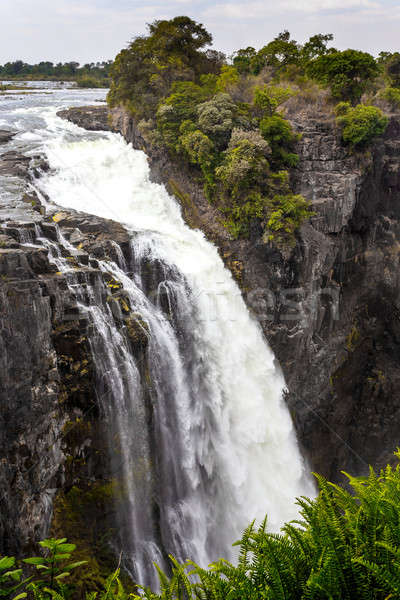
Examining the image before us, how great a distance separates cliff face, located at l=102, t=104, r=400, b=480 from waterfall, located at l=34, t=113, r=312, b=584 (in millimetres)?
1406

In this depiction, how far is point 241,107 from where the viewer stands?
78.9 ft

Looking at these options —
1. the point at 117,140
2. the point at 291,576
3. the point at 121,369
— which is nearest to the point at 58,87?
the point at 117,140

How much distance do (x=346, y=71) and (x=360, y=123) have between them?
4.25m

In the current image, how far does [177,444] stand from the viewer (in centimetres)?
1548

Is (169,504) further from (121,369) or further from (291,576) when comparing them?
(291,576)

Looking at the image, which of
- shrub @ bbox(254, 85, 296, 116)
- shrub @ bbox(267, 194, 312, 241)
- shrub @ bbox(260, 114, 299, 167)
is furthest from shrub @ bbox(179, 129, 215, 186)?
shrub @ bbox(254, 85, 296, 116)

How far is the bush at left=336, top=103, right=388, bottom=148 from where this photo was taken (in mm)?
22531

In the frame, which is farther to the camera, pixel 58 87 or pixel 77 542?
pixel 58 87

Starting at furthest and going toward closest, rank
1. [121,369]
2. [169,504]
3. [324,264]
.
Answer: [324,264]
[169,504]
[121,369]

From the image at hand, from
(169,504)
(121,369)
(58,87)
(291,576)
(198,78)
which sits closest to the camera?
(291,576)

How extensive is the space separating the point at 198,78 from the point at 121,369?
2344 cm

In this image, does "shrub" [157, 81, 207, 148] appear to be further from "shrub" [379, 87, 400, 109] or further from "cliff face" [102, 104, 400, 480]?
"shrub" [379, 87, 400, 109]

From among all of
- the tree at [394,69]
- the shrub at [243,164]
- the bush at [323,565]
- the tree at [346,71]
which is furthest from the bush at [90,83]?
the bush at [323,565]

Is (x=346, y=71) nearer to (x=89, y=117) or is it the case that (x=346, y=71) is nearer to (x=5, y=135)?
(x=89, y=117)
